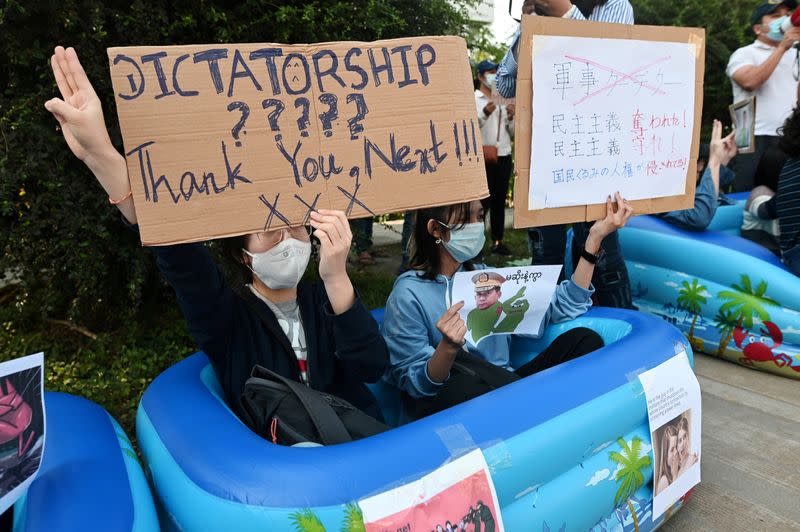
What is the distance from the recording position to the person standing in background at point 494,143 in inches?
219

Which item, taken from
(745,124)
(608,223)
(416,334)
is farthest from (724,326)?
(416,334)

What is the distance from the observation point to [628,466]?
5.94ft

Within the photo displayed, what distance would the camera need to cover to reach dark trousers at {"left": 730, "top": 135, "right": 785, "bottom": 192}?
159 inches

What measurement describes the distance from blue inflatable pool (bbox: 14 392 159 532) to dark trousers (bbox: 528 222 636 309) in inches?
81.8

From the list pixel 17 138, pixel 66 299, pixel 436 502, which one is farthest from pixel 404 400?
pixel 66 299

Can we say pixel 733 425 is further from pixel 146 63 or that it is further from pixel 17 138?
pixel 17 138

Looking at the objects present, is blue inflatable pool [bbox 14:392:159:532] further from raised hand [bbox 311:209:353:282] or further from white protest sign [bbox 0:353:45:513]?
raised hand [bbox 311:209:353:282]

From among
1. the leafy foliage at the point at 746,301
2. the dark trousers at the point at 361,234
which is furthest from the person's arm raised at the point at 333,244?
the leafy foliage at the point at 746,301

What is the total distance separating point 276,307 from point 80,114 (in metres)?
0.82

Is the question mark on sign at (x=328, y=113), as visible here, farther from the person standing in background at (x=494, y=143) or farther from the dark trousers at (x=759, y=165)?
the person standing in background at (x=494, y=143)

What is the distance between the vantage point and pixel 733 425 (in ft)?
9.27

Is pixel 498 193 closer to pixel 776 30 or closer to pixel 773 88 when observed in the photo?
pixel 773 88

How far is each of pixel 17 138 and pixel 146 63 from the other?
5.74ft

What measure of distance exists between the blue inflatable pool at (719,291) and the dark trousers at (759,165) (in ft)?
2.21
